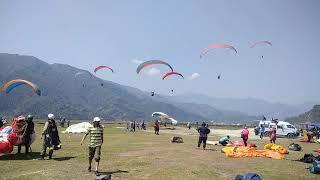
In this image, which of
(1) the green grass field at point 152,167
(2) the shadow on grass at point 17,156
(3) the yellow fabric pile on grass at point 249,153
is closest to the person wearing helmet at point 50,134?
(1) the green grass field at point 152,167

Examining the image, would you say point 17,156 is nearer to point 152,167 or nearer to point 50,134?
point 50,134

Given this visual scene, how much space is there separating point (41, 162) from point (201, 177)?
9140 millimetres

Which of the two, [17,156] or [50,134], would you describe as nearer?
[50,134]

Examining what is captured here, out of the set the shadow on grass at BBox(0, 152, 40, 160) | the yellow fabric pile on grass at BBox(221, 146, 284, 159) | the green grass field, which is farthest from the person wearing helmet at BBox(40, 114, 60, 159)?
the yellow fabric pile on grass at BBox(221, 146, 284, 159)

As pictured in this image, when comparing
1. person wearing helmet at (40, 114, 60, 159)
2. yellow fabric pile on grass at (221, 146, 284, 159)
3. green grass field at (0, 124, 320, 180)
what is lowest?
green grass field at (0, 124, 320, 180)

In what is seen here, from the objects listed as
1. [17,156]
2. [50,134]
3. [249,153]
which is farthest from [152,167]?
[249,153]

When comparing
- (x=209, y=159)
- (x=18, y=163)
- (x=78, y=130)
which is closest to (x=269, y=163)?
(x=209, y=159)

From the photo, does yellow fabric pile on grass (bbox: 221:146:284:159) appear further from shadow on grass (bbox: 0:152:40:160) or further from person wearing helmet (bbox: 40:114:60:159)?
shadow on grass (bbox: 0:152:40:160)

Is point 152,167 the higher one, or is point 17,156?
point 17,156

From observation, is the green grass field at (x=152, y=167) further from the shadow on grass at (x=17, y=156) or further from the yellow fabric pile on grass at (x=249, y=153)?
the yellow fabric pile on grass at (x=249, y=153)

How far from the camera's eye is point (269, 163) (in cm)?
2366

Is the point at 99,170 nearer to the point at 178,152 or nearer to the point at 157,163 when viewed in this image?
the point at 157,163

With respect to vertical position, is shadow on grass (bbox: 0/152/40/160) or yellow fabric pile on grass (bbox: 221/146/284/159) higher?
yellow fabric pile on grass (bbox: 221/146/284/159)

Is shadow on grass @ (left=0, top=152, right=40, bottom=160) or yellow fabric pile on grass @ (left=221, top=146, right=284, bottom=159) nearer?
shadow on grass @ (left=0, top=152, right=40, bottom=160)
